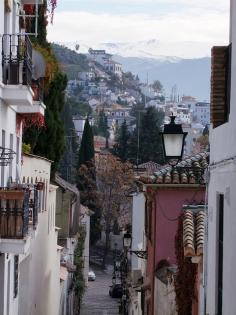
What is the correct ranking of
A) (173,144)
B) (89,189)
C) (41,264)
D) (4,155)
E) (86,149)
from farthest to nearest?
(86,149)
(89,189)
(41,264)
(4,155)
(173,144)

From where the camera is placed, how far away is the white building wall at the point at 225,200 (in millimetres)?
11023

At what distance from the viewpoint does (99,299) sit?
6619cm

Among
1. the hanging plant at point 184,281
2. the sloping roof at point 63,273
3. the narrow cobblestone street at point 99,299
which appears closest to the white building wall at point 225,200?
the hanging plant at point 184,281

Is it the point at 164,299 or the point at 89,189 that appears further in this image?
the point at 89,189

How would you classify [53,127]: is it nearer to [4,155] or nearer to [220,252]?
[4,155]

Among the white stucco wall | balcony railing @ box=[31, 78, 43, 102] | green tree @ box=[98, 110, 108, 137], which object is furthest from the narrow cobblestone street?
green tree @ box=[98, 110, 108, 137]

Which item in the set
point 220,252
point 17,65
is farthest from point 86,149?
point 220,252

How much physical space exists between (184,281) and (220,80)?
260 inches

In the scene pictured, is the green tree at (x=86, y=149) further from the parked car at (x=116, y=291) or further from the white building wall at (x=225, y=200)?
the white building wall at (x=225, y=200)

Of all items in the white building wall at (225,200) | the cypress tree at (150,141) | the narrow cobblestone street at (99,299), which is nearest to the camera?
the white building wall at (225,200)

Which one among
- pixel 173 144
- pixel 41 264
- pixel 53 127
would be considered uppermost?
pixel 53 127

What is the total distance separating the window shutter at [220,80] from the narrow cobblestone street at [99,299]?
44.5m

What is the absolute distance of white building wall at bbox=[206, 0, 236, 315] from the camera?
11.0m

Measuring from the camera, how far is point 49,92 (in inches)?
1476
